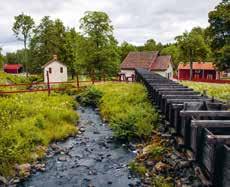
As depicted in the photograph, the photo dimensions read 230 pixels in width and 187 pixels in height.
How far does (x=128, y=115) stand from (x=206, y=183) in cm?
818

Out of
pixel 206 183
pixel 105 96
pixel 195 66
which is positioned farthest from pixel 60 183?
pixel 195 66

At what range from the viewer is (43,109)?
1717 centimetres

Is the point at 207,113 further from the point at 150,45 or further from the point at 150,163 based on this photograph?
the point at 150,45

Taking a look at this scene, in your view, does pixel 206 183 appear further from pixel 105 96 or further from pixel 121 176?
pixel 105 96

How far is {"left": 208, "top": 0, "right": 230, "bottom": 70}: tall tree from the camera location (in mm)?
28083

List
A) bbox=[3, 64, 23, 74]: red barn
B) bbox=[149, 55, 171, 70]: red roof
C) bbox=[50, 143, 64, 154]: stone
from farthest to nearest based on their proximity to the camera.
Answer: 1. bbox=[3, 64, 23, 74]: red barn
2. bbox=[149, 55, 171, 70]: red roof
3. bbox=[50, 143, 64, 154]: stone

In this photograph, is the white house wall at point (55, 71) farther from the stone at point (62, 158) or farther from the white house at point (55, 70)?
the stone at point (62, 158)

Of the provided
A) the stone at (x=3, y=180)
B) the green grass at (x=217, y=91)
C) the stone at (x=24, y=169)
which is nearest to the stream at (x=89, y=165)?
the stone at (x=24, y=169)

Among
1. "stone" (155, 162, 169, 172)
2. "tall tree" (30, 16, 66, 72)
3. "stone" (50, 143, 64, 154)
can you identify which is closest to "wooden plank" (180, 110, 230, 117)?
"stone" (155, 162, 169, 172)

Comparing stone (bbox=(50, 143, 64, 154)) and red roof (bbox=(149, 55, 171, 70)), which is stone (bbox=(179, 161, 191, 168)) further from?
red roof (bbox=(149, 55, 171, 70))

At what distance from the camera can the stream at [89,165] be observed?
9188mm

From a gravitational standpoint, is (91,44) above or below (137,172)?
above

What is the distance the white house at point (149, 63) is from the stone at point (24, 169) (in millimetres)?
37928

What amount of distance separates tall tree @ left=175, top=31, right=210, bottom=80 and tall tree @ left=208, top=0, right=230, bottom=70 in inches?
609
